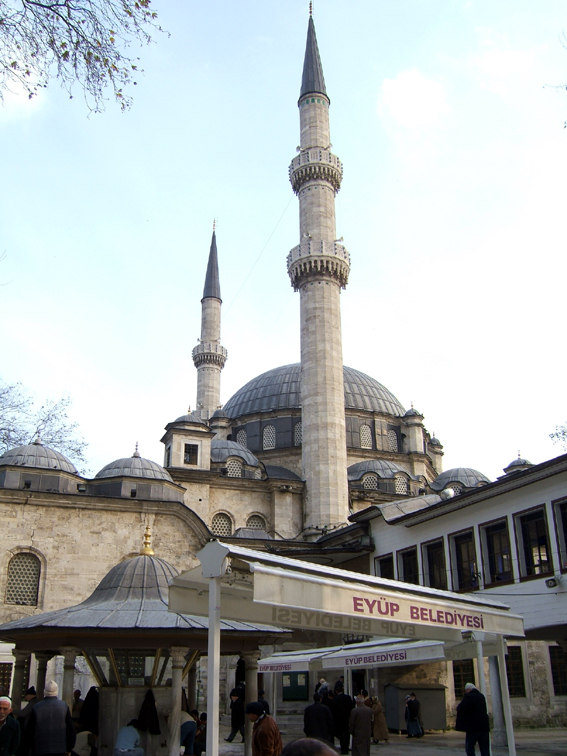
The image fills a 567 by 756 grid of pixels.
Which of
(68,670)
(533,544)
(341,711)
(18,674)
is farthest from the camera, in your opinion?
(533,544)

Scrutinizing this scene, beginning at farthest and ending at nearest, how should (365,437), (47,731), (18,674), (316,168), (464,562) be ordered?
(365,437), (316,168), (464,562), (18,674), (47,731)

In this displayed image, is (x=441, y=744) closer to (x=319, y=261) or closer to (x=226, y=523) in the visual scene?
(x=226, y=523)

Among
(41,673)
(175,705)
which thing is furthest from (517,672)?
(175,705)

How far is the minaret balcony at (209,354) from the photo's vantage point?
41438mm

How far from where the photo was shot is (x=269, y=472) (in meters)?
32.8

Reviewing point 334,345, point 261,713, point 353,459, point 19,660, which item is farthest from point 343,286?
point 261,713

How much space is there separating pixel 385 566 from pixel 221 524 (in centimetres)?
1137

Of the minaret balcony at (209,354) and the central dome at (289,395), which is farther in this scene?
the minaret balcony at (209,354)

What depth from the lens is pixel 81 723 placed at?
370 inches

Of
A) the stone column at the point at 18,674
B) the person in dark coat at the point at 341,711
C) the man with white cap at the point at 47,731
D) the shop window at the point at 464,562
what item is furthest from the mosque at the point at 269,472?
the man with white cap at the point at 47,731

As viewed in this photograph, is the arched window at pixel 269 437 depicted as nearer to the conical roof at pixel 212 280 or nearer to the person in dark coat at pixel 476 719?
the conical roof at pixel 212 280

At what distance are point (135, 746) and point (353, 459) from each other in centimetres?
2793

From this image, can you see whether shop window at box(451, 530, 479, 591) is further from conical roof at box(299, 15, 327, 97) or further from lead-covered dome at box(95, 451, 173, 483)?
conical roof at box(299, 15, 327, 97)

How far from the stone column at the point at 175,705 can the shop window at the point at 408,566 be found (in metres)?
10.3
